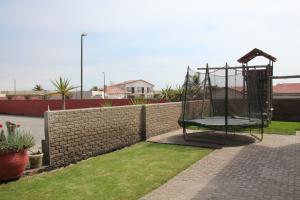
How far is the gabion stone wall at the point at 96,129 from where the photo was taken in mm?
7723

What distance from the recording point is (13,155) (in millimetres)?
6512

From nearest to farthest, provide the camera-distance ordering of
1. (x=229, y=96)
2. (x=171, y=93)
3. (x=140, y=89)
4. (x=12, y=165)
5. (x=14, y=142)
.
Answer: (x=12, y=165), (x=14, y=142), (x=229, y=96), (x=171, y=93), (x=140, y=89)

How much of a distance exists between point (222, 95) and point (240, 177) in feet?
28.7

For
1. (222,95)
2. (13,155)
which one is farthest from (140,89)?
(13,155)

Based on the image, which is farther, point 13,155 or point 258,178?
point 258,178

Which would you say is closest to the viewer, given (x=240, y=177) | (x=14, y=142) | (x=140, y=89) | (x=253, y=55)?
(x=14, y=142)

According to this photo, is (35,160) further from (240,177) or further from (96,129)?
(240,177)

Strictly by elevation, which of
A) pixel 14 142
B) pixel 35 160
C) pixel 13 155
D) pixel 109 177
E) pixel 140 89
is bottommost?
pixel 109 177

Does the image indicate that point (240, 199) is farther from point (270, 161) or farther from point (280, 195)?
point (270, 161)

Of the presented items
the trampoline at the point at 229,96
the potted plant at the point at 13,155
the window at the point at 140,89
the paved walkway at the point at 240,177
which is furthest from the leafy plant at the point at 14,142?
the window at the point at 140,89

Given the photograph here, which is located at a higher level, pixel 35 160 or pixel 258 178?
pixel 35 160

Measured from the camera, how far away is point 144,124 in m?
11.6

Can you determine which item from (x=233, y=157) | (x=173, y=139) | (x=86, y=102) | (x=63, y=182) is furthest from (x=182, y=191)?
(x=86, y=102)

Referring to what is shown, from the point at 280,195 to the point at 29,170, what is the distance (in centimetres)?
504
